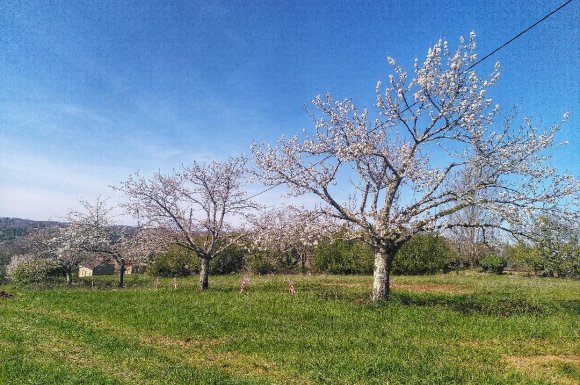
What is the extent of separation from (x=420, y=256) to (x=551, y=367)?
35.0 meters

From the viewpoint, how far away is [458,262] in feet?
152

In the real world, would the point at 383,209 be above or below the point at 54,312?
above

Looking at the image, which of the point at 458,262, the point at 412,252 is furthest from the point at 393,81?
the point at 458,262

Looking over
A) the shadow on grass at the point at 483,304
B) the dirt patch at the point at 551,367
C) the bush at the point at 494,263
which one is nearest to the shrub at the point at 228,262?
the bush at the point at 494,263

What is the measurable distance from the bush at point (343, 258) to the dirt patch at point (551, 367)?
33666 mm

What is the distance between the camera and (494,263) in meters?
43.8

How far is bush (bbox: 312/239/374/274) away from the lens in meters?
42.6

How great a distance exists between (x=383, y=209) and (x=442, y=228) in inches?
92.4

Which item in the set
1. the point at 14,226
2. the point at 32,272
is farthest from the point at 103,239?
the point at 14,226

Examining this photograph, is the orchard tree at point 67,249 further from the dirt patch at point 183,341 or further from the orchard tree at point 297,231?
the dirt patch at point 183,341

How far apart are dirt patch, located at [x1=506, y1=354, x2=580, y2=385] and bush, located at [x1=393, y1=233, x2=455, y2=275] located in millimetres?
33472

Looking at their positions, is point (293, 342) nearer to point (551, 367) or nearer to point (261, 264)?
point (551, 367)

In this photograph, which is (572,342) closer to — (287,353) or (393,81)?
(287,353)

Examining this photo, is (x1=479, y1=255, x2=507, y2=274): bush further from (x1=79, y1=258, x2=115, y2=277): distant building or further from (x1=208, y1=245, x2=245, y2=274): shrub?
(x1=79, y1=258, x2=115, y2=277): distant building
